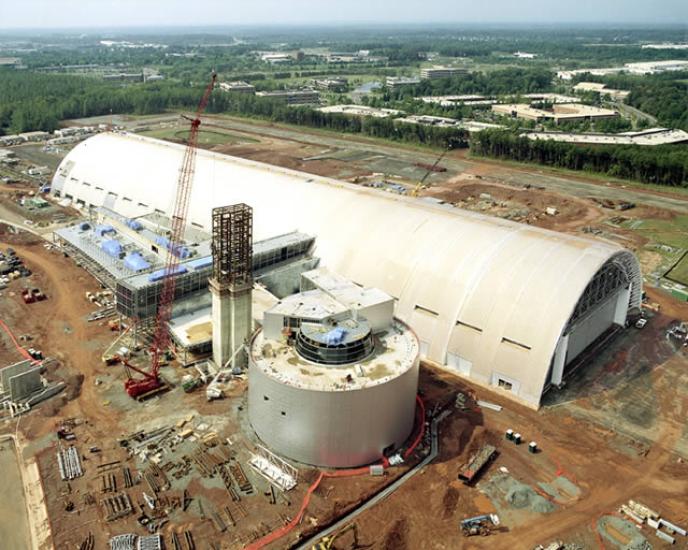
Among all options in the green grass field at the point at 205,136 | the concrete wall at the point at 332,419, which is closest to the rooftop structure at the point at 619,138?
the green grass field at the point at 205,136

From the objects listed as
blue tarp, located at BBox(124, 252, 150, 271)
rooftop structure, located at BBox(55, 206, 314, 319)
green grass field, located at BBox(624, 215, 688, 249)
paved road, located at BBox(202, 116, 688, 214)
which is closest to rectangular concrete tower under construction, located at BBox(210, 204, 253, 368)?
rooftop structure, located at BBox(55, 206, 314, 319)

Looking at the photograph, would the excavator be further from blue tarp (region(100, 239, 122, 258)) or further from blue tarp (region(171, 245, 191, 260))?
blue tarp (region(100, 239, 122, 258))

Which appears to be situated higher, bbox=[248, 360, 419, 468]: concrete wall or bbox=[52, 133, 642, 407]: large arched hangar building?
bbox=[52, 133, 642, 407]: large arched hangar building

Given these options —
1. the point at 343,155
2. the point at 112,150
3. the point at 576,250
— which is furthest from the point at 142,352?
the point at 343,155

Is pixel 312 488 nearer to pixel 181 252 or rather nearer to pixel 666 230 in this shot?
pixel 181 252

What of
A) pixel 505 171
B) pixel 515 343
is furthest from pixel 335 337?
pixel 505 171

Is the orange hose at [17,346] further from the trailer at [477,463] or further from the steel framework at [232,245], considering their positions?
the trailer at [477,463]

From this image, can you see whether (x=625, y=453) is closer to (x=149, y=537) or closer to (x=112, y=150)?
(x=149, y=537)
